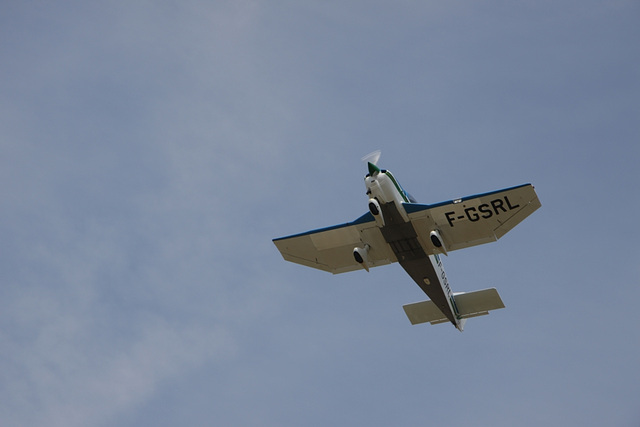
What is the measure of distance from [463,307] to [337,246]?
249 inches

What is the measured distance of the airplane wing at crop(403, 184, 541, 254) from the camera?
27219mm

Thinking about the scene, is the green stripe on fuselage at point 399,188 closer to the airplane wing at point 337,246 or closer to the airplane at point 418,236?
the airplane at point 418,236

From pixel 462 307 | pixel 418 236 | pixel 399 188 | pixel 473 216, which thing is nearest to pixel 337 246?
pixel 418 236

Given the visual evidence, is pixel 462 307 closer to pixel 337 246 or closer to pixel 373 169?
pixel 337 246

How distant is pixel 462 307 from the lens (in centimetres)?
3180

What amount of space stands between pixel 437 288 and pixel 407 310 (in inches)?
86.4

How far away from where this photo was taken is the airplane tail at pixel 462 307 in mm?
31312

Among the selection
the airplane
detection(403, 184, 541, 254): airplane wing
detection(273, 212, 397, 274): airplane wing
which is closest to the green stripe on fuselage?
the airplane

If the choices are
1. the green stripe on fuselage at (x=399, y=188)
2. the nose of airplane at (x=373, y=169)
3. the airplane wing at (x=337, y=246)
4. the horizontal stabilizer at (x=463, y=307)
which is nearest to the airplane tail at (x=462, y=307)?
the horizontal stabilizer at (x=463, y=307)

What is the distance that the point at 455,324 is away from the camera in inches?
1262

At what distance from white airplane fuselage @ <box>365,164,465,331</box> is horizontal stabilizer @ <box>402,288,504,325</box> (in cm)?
31

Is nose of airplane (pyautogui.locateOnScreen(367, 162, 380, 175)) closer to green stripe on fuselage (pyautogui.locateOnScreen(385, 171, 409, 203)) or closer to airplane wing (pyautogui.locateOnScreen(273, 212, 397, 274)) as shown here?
green stripe on fuselage (pyautogui.locateOnScreen(385, 171, 409, 203))

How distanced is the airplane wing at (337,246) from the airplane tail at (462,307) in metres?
3.53

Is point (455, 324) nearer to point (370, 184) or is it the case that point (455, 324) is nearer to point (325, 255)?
point (325, 255)
